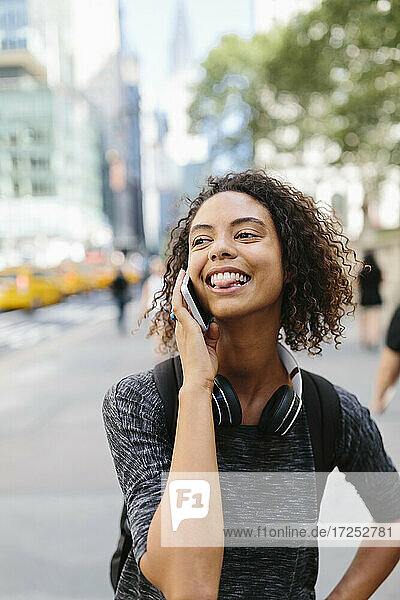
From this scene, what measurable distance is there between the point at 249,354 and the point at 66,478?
4015 millimetres

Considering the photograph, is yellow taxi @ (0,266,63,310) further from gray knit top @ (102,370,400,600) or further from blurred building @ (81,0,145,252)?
gray knit top @ (102,370,400,600)

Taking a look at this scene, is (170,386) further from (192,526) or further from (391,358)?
(391,358)

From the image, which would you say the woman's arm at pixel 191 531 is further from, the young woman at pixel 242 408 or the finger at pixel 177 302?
the finger at pixel 177 302

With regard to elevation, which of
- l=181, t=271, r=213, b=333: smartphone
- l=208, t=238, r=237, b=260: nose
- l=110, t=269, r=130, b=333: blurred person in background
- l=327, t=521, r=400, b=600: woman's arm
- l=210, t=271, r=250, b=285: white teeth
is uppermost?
l=208, t=238, r=237, b=260: nose

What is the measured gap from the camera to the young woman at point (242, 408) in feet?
3.91

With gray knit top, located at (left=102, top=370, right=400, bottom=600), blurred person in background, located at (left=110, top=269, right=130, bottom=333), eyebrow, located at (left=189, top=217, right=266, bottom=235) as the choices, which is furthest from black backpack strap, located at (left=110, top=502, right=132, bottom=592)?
blurred person in background, located at (left=110, top=269, right=130, bottom=333)

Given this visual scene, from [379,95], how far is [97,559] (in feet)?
38.9

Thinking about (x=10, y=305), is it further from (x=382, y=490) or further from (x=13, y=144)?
(x=382, y=490)

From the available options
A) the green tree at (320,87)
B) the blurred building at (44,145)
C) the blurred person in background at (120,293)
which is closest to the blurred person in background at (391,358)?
the green tree at (320,87)

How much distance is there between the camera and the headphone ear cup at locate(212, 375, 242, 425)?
4.43 feet

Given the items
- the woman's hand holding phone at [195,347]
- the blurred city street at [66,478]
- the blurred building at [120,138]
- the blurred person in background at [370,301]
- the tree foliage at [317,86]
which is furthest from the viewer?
the blurred building at [120,138]

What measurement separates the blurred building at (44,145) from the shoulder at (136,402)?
9788 millimetres

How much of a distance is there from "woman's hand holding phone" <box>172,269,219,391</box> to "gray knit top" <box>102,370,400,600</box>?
124mm

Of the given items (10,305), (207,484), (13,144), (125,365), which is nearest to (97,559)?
(207,484)
